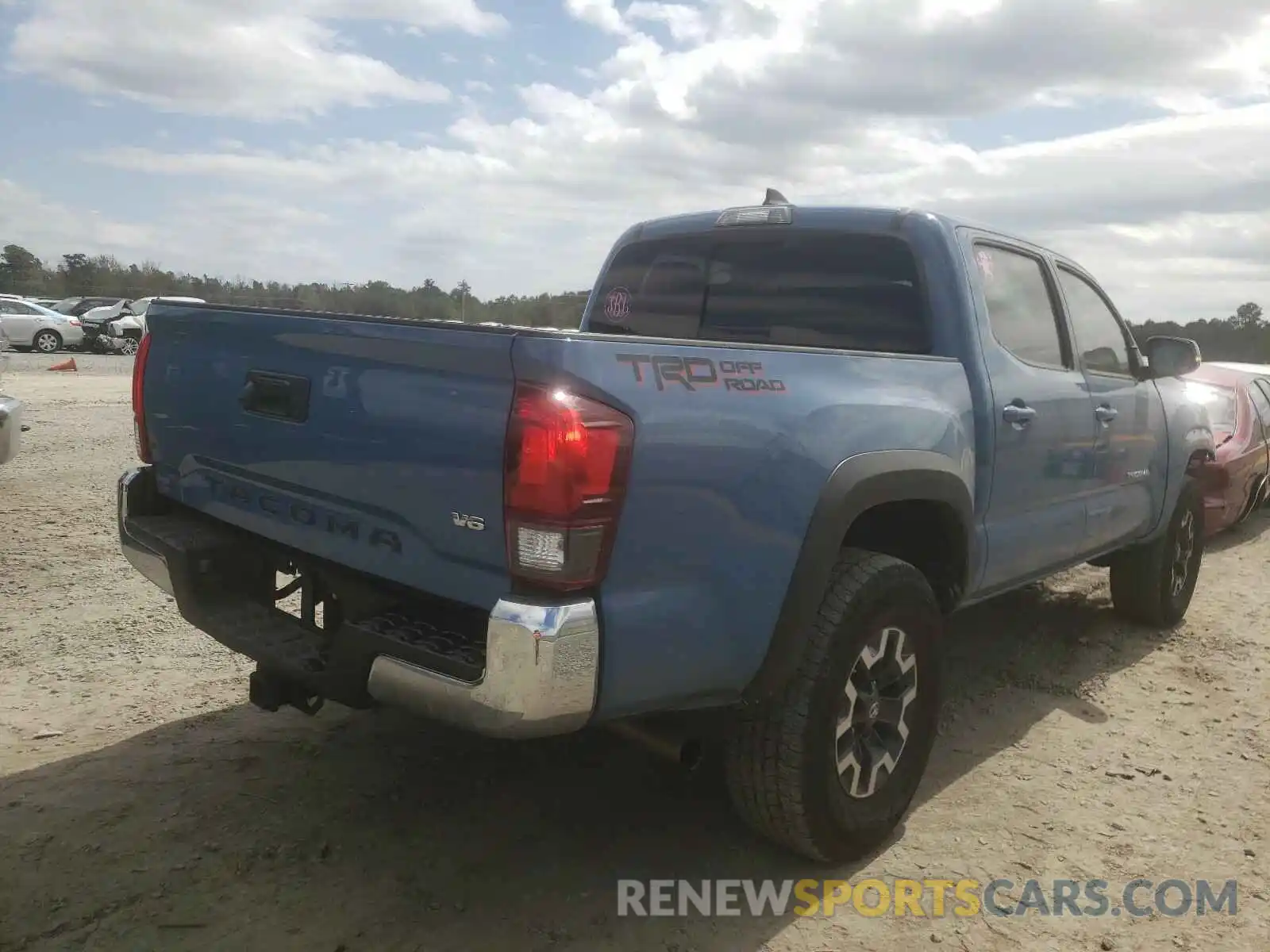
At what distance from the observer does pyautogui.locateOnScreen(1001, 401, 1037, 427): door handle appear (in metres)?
3.60

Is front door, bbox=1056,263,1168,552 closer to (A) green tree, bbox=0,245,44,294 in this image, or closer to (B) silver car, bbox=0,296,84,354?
(B) silver car, bbox=0,296,84,354

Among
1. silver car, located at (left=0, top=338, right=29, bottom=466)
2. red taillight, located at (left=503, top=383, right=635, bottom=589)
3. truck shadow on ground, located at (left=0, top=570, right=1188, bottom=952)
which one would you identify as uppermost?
red taillight, located at (left=503, top=383, right=635, bottom=589)

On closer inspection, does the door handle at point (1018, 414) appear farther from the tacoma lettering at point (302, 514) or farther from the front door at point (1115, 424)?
the tacoma lettering at point (302, 514)

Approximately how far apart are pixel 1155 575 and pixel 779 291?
303 cm

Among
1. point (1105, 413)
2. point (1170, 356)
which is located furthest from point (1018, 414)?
point (1170, 356)

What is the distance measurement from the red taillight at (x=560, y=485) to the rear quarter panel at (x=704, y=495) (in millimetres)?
42

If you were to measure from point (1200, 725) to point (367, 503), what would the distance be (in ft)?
12.3

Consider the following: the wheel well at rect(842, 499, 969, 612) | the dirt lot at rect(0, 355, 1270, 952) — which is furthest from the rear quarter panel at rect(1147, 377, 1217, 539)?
the wheel well at rect(842, 499, 969, 612)

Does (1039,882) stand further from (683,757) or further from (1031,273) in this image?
(1031,273)

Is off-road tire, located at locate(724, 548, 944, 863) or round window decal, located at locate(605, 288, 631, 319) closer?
off-road tire, located at locate(724, 548, 944, 863)

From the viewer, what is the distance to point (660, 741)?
266cm

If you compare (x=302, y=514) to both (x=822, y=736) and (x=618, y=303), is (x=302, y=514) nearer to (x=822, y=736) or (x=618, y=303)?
(x=822, y=736)

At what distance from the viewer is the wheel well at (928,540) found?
328cm

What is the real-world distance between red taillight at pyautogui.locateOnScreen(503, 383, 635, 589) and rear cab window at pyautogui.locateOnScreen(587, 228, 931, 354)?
1429mm
